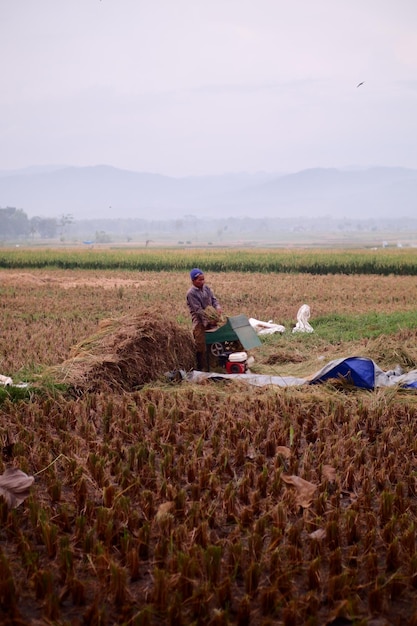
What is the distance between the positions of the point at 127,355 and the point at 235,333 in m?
1.58

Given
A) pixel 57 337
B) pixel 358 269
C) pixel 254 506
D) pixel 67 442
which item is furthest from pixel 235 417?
pixel 358 269

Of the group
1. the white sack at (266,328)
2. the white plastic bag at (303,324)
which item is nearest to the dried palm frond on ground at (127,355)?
the white sack at (266,328)

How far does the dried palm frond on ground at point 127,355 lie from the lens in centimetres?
802

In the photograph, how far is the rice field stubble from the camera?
146 inches

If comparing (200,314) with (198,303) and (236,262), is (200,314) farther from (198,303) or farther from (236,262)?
(236,262)

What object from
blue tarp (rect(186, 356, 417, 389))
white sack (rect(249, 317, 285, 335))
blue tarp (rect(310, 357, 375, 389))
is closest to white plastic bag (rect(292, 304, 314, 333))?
white sack (rect(249, 317, 285, 335))

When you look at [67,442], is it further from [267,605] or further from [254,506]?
[267,605]

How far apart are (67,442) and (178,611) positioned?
2632mm

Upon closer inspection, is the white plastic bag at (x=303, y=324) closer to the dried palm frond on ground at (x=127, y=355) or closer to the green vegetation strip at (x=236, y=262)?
the dried palm frond on ground at (x=127, y=355)

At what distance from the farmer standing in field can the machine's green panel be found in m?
0.11

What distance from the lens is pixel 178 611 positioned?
3.54 m

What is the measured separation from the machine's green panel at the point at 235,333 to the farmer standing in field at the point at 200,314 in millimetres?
108

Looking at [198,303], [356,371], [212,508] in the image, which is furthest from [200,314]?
[212,508]

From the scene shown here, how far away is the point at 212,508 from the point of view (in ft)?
15.5
